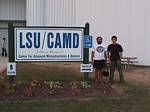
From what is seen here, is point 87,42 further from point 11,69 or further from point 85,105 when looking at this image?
point 85,105

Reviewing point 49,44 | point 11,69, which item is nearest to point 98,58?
point 49,44

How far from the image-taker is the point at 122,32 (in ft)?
80.5

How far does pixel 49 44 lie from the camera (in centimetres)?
1648

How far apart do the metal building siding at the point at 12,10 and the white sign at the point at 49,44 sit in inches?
949

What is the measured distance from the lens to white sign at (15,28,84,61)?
16266 mm

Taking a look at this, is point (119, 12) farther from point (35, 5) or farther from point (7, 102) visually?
point (7, 102)

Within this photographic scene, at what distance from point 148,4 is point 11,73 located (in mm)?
9933

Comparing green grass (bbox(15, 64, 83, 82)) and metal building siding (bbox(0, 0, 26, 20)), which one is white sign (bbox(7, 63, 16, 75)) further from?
metal building siding (bbox(0, 0, 26, 20))

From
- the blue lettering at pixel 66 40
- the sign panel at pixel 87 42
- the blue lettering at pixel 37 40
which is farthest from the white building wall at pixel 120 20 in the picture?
the blue lettering at pixel 37 40

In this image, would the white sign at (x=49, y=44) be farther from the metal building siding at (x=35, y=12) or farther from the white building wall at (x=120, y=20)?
the metal building siding at (x=35, y=12)

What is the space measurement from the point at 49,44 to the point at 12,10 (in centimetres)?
2444

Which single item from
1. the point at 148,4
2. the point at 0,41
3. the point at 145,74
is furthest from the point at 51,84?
the point at 0,41

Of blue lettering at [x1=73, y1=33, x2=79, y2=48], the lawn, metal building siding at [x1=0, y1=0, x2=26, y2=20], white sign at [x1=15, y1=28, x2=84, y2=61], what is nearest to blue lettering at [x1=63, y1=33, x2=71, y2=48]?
white sign at [x1=15, y1=28, x2=84, y2=61]

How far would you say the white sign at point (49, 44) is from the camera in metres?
16.3
